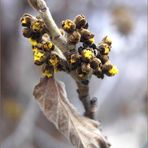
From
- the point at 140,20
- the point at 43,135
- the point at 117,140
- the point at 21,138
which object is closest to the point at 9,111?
the point at 43,135

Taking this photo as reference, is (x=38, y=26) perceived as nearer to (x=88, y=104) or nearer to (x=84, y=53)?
(x=84, y=53)

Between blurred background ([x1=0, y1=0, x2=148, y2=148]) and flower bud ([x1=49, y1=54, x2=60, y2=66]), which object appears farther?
blurred background ([x1=0, y1=0, x2=148, y2=148])

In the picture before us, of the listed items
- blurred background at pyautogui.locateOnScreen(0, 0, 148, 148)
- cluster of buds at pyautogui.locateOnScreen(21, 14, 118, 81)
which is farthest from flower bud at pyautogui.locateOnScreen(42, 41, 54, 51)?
blurred background at pyautogui.locateOnScreen(0, 0, 148, 148)

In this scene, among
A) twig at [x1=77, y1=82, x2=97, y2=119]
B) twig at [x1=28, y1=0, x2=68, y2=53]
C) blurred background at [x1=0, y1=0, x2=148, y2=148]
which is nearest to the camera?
twig at [x1=28, y1=0, x2=68, y2=53]

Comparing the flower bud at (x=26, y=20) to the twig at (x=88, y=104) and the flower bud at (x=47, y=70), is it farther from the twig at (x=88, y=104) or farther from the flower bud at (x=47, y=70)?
the twig at (x=88, y=104)

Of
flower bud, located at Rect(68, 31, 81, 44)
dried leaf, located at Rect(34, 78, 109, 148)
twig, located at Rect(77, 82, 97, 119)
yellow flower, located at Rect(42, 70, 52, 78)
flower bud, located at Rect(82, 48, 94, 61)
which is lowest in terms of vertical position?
dried leaf, located at Rect(34, 78, 109, 148)

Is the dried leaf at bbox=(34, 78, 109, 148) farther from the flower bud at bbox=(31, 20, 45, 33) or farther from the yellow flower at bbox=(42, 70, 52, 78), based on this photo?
the flower bud at bbox=(31, 20, 45, 33)

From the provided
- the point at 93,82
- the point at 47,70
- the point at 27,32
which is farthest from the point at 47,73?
the point at 93,82

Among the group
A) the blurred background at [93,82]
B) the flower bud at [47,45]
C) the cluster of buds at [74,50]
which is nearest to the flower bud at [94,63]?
the cluster of buds at [74,50]
